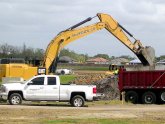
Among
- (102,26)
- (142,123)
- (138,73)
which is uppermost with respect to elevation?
(102,26)

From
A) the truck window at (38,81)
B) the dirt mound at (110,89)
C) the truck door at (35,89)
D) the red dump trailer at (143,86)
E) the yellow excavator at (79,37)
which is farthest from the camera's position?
the dirt mound at (110,89)

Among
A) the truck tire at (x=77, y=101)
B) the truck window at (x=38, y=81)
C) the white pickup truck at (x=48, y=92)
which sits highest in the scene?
the truck window at (x=38, y=81)

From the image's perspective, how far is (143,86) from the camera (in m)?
35.6

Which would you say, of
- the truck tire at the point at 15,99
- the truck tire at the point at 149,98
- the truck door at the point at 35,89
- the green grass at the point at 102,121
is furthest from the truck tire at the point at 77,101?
the green grass at the point at 102,121

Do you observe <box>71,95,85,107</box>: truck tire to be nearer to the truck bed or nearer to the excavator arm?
the truck bed

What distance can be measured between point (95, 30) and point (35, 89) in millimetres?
12041

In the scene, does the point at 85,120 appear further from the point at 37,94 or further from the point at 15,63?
the point at 15,63

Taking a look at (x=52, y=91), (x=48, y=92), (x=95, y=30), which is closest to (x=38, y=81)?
(x=48, y=92)

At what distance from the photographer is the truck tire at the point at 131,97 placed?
3566cm

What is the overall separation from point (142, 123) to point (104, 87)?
2251cm

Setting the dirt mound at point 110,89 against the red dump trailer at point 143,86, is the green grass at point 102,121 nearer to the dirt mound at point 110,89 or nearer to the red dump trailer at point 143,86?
the red dump trailer at point 143,86

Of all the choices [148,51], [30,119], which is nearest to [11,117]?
[30,119]

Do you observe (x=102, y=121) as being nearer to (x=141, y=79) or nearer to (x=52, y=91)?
(x=52, y=91)

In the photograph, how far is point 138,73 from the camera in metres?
35.8
